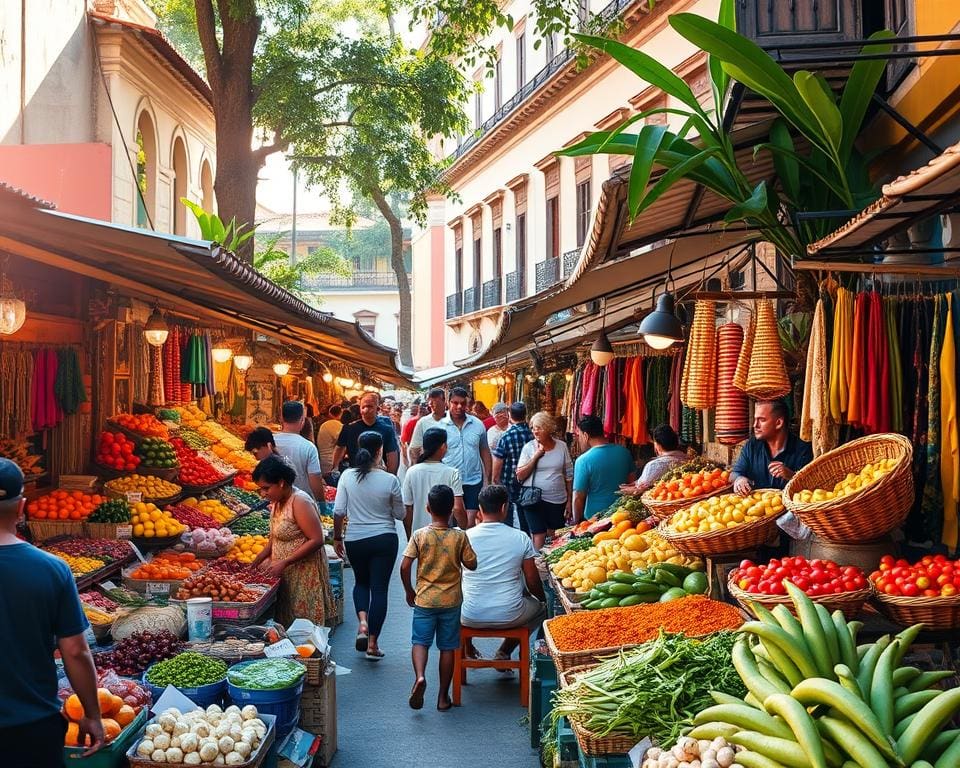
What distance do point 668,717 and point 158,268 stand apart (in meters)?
5.45

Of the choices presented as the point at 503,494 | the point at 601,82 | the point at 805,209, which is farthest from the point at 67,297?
the point at 601,82

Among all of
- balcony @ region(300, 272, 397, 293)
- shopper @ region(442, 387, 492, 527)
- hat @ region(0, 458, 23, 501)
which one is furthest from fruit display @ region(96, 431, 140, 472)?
balcony @ region(300, 272, 397, 293)

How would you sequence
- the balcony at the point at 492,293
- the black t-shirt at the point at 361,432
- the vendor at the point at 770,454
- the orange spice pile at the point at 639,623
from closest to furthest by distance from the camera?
1. the orange spice pile at the point at 639,623
2. the vendor at the point at 770,454
3. the black t-shirt at the point at 361,432
4. the balcony at the point at 492,293

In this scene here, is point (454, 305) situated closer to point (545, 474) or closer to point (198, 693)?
point (545, 474)

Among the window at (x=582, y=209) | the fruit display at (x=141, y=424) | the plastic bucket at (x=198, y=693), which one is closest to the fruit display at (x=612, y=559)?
the plastic bucket at (x=198, y=693)

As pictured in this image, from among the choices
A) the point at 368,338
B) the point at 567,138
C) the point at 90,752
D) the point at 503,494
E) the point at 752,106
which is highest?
the point at 567,138

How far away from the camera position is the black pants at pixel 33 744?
161 inches

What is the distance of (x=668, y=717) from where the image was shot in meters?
4.56

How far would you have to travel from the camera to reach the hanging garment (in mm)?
6074

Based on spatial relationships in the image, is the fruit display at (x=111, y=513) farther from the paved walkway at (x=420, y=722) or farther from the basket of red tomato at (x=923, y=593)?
the basket of red tomato at (x=923, y=593)

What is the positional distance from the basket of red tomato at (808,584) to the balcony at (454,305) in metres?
31.5

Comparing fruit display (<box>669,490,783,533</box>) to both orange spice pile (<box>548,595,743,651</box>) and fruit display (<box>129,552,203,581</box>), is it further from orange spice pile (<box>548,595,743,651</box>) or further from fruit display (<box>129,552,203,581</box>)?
fruit display (<box>129,552,203,581</box>)

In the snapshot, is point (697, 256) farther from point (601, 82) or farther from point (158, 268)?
point (601, 82)

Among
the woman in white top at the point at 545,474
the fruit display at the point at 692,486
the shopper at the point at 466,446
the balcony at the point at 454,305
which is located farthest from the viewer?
the balcony at the point at 454,305
